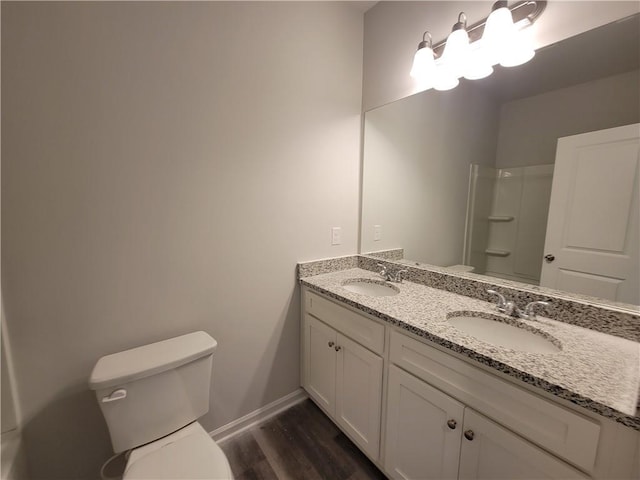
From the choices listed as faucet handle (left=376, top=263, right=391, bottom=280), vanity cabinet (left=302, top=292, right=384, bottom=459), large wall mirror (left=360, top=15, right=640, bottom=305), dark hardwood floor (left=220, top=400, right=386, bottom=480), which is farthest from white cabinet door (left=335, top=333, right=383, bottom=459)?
large wall mirror (left=360, top=15, right=640, bottom=305)

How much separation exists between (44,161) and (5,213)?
8.7 inches

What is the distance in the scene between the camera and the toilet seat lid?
908 millimetres

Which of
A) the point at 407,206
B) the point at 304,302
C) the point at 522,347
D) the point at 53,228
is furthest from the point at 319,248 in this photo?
the point at 53,228

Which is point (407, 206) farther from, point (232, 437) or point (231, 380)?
point (232, 437)

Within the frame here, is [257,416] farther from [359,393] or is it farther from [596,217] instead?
[596,217]

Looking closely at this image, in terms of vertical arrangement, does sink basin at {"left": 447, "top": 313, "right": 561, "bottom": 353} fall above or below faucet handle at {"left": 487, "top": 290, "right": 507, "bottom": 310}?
below

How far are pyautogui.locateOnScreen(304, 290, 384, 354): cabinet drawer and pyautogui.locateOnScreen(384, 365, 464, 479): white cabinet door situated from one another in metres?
0.14

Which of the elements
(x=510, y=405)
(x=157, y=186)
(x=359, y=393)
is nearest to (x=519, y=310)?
(x=510, y=405)

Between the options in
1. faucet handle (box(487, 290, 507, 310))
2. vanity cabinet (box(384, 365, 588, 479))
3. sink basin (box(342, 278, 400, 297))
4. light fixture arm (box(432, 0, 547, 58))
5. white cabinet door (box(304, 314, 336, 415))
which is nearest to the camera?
vanity cabinet (box(384, 365, 588, 479))

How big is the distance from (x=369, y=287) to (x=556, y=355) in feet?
3.20

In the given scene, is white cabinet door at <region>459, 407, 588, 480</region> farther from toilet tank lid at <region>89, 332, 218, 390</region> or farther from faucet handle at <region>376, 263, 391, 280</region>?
toilet tank lid at <region>89, 332, 218, 390</region>

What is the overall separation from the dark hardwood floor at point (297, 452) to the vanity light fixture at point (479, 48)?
6.75ft

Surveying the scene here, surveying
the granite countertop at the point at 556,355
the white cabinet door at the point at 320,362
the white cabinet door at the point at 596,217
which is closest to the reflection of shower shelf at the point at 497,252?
the white cabinet door at the point at 596,217

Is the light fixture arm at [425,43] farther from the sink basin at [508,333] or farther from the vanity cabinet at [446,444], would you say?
the vanity cabinet at [446,444]
